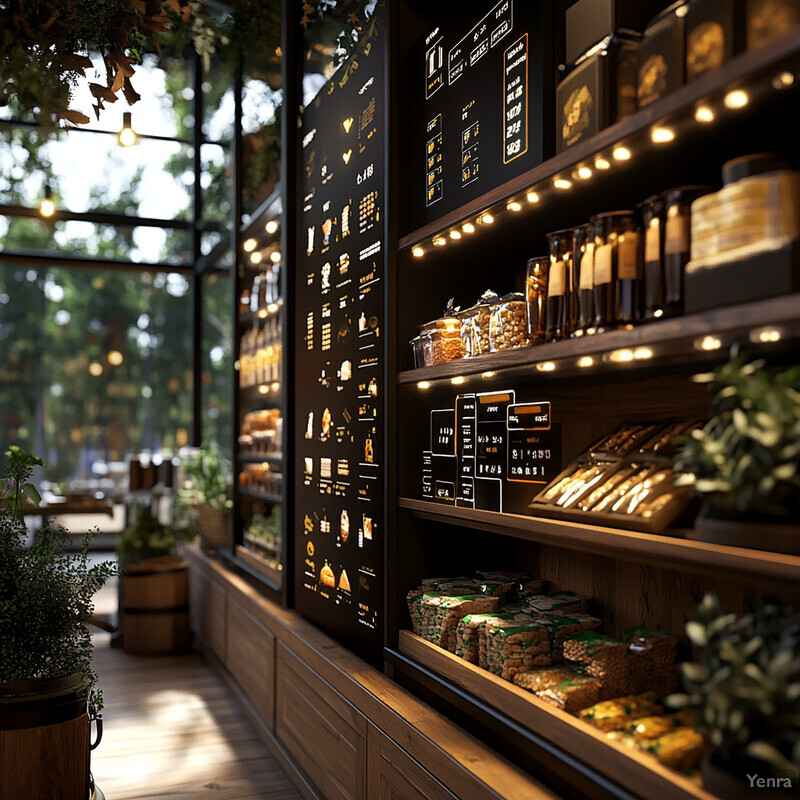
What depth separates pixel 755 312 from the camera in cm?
120

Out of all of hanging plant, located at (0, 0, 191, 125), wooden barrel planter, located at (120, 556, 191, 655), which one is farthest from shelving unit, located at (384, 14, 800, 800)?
wooden barrel planter, located at (120, 556, 191, 655)

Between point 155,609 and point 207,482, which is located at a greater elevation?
point 207,482

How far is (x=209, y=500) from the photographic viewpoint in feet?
17.6

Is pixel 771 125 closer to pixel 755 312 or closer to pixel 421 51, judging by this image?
pixel 755 312

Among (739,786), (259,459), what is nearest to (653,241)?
(739,786)

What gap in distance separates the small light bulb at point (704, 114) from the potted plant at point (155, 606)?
15.2ft

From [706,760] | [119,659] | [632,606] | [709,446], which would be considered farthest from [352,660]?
[119,659]

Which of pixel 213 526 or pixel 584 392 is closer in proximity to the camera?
pixel 584 392

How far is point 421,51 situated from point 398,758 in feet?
6.82

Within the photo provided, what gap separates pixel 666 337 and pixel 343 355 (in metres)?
1.78

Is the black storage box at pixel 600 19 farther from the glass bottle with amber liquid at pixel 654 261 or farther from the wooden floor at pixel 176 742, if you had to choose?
the wooden floor at pixel 176 742

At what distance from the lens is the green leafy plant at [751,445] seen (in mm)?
1143

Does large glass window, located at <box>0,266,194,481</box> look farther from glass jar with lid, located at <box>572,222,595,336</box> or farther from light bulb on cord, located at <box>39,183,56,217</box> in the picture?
glass jar with lid, located at <box>572,222,595,336</box>

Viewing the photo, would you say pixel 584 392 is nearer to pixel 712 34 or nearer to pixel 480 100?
pixel 480 100
